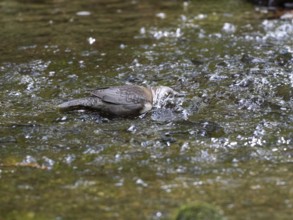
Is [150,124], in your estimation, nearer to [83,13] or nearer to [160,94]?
[160,94]

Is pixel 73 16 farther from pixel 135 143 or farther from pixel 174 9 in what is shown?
pixel 135 143

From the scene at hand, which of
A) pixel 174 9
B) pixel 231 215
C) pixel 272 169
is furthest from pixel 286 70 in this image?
pixel 174 9

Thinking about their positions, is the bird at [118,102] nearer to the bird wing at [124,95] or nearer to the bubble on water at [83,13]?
the bird wing at [124,95]

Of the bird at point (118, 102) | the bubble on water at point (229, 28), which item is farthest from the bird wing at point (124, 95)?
the bubble on water at point (229, 28)

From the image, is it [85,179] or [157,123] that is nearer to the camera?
[85,179]

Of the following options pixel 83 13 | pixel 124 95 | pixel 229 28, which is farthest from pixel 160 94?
pixel 83 13

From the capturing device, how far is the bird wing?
5.09m

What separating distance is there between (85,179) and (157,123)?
48.6 inches

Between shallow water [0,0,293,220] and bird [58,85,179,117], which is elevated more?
bird [58,85,179,117]

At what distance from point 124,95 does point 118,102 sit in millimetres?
96

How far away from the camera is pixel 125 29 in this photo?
8.66 metres

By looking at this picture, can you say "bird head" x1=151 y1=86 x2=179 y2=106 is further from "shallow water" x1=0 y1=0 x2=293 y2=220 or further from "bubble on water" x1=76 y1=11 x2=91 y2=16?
"bubble on water" x1=76 y1=11 x2=91 y2=16

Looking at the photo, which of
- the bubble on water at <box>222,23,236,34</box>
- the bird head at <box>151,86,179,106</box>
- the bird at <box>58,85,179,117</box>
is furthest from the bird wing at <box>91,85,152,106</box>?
the bubble on water at <box>222,23,236,34</box>

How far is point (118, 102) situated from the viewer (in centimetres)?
508
